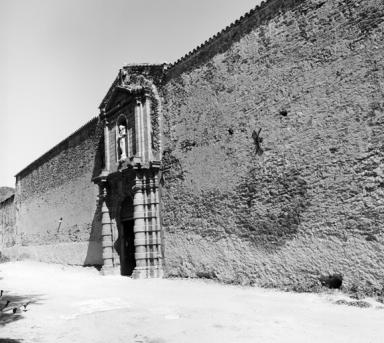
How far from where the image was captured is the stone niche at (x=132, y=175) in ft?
39.8

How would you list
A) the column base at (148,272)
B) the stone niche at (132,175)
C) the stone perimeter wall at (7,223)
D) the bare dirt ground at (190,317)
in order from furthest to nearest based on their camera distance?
1. the stone perimeter wall at (7,223)
2. the stone niche at (132,175)
3. the column base at (148,272)
4. the bare dirt ground at (190,317)

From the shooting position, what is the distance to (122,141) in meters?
13.7

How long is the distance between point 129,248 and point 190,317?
24.7ft

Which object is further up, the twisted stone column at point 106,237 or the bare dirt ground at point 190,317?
the twisted stone column at point 106,237

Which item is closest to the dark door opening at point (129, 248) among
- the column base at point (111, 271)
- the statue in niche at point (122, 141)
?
the column base at point (111, 271)

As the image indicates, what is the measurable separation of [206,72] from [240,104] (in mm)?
1576

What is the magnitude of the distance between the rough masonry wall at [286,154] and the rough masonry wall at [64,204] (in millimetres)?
5615

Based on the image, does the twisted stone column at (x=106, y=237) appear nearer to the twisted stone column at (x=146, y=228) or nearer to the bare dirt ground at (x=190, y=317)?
the twisted stone column at (x=146, y=228)

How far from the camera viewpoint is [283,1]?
29.6 feet

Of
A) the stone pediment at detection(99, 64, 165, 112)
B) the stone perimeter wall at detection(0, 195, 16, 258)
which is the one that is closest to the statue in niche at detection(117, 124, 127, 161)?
the stone pediment at detection(99, 64, 165, 112)

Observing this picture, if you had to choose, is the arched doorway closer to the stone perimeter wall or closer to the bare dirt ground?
the bare dirt ground

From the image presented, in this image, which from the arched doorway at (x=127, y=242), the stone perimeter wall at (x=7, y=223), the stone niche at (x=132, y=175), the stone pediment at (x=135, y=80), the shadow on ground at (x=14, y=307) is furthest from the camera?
the stone perimeter wall at (x=7, y=223)

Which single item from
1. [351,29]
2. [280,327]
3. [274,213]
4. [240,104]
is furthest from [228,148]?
[280,327]

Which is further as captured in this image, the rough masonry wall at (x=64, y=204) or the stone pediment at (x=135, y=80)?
the rough masonry wall at (x=64, y=204)
